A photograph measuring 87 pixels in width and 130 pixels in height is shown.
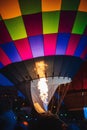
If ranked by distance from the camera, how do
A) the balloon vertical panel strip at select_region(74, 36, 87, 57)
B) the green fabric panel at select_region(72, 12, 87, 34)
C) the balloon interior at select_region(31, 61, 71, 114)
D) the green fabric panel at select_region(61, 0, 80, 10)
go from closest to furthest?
the green fabric panel at select_region(61, 0, 80, 10) → the green fabric panel at select_region(72, 12, 87, 34) → the balloon interior at select_region(31, 61, 71, 114) → the balloon vertical panel strip at select_region(74, 36, 87, 57)

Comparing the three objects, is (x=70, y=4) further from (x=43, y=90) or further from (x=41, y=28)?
(x=43, y=90)

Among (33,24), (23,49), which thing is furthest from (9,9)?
(23,49)

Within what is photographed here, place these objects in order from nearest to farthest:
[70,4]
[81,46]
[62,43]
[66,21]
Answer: [70,4] < [66,21] < [62,43] < [81,46]

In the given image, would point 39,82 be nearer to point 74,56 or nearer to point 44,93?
point 44,93

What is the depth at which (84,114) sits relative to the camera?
856 centimetres

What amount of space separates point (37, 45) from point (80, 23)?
0.88 metres

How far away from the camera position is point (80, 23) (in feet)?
15.9

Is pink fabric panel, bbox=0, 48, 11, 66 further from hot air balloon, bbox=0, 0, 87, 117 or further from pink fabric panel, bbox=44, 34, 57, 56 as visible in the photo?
pink fabric panel, bbox=44, 34, 57, 56

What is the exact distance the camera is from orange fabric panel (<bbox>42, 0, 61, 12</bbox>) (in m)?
4.32

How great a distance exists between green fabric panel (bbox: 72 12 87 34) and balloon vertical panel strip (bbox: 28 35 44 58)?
65 centimetres

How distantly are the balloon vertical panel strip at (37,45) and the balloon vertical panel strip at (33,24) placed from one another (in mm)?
89

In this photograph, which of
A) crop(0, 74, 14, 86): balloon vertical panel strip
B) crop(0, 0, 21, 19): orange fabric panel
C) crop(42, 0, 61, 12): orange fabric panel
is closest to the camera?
crop(0, 0, 21, 19): orange fabric panel

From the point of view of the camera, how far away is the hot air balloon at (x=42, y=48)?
14.9ft

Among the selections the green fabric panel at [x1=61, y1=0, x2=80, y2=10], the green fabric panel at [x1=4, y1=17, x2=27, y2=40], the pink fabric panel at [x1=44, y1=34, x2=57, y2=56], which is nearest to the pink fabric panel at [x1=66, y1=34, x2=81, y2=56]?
the pink fabric panel at [x1=44, y1=34, x2=57, y2=56]
